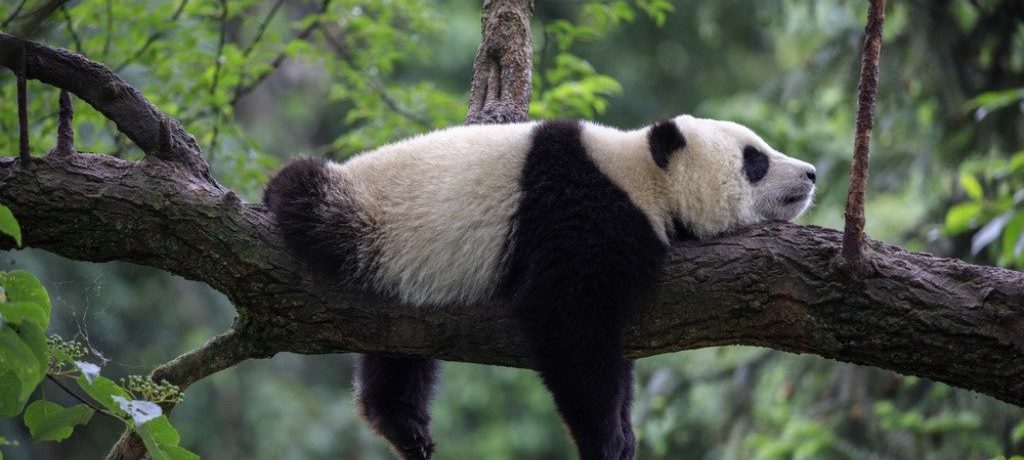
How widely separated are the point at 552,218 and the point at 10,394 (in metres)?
1.89

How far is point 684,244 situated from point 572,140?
0.63m


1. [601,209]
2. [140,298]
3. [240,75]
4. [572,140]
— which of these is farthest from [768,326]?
[140,298]

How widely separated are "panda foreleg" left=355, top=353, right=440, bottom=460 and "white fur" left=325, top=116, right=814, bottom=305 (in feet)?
2.52

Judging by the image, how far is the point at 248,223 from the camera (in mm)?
3434

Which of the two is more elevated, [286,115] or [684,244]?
[286,115]

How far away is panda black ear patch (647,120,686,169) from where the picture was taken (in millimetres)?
3887

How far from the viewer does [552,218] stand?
3.55 m

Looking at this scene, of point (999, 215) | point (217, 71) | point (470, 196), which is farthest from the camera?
point (217, 71)

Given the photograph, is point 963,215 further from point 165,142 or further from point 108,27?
point 108,27

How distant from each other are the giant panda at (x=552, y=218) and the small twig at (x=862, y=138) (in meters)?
0.67

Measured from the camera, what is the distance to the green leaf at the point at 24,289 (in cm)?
241

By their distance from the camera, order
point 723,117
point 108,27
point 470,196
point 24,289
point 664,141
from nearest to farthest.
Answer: point 24,289 → point 470,196 → point 664,141 → point 108,27 → point 723,117

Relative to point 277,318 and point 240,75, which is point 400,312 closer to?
point 277,318

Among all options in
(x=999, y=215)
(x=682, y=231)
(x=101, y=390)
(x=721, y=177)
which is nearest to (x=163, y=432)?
(x=101, y=390)
